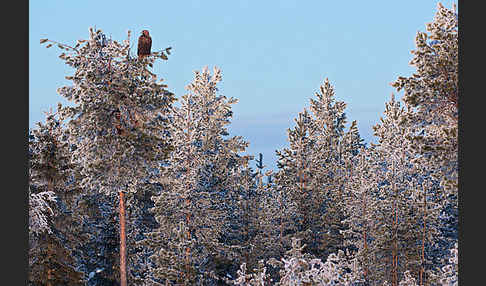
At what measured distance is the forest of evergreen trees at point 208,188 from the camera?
15.2 meters

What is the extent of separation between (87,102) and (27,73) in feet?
27.5

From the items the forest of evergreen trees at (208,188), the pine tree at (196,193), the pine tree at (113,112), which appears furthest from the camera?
the pine tree at (196,193)

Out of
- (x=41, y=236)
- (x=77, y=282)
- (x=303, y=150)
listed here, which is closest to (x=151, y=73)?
(x=41, y=236)

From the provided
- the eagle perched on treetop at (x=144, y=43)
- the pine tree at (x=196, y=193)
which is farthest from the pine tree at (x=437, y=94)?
the pine tree at (x=196, y=193)

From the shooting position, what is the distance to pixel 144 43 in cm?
1814

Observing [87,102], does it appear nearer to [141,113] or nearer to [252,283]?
[141,113]

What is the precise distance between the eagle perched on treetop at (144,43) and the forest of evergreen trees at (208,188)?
0.32 m

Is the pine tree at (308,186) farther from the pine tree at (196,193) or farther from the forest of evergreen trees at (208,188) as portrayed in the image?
the pine tree at (196,193)

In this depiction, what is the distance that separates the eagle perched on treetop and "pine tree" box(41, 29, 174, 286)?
27 centimetres

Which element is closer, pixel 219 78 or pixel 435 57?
pixel 435 57

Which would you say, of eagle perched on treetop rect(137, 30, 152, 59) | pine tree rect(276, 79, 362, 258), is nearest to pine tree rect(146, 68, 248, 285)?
eagle perched on treetop rect(137, 30, 152, 59)

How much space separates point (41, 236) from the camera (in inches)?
783

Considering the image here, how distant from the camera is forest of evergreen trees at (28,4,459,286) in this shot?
49.8ft

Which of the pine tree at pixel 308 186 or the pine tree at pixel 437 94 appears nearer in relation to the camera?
the pine tree at pixel 437 94
